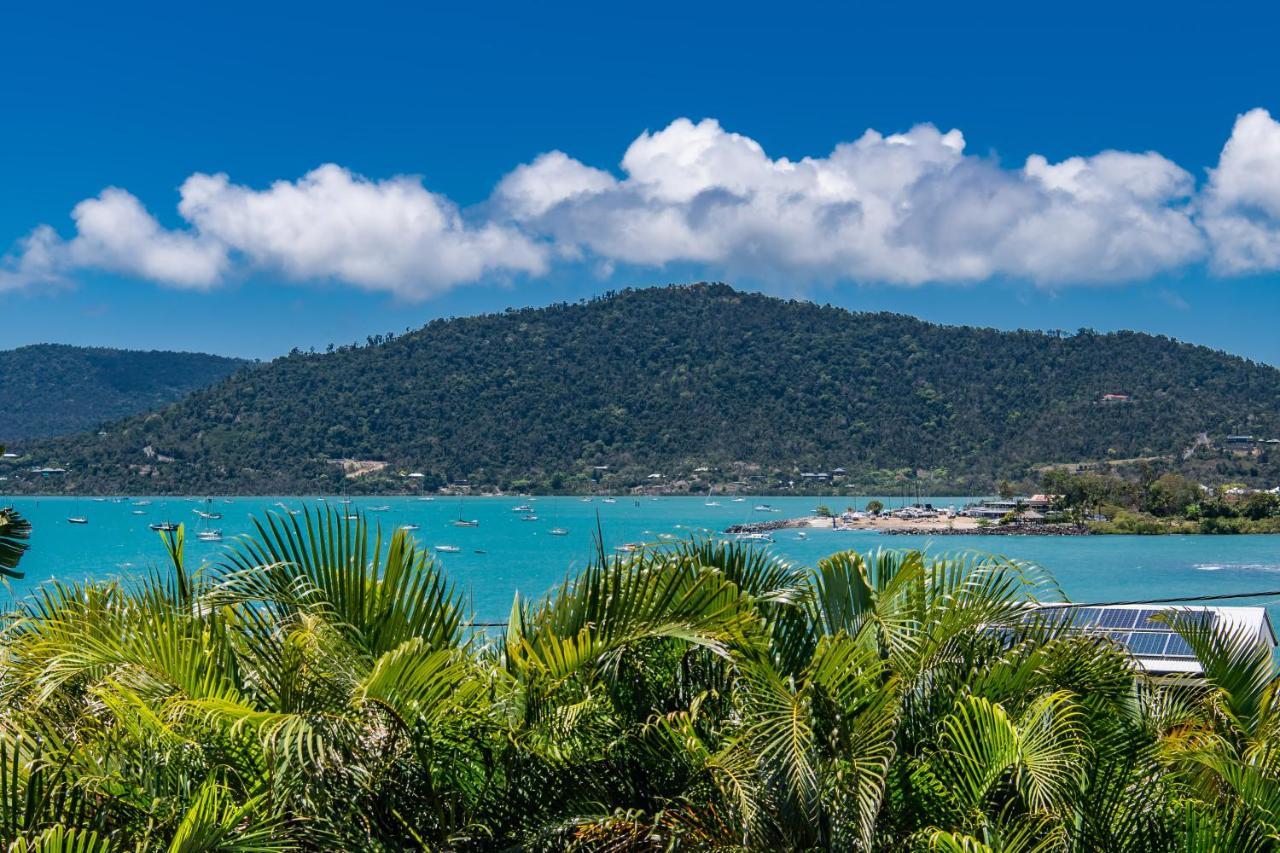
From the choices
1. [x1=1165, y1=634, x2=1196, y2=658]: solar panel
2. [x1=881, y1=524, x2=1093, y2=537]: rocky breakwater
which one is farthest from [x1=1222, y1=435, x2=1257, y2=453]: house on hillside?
[x1=1165, y1=634, x2=1196, y2=658]: solar panel

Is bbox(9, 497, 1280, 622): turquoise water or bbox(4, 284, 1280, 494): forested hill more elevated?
bbox(4, 284, 1280, 494): forested hill

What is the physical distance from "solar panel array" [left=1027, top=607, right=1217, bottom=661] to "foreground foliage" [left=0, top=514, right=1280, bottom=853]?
364 millimetres

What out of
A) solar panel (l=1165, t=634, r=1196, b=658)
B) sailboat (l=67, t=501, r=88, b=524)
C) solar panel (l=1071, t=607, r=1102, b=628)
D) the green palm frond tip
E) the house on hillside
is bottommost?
sailboat (l=67, t=501, r=88, b=524)

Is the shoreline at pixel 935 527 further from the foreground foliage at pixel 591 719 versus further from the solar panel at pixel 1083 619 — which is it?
the foreground foliage at pixel 591 719

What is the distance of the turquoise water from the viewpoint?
62775 millimetres

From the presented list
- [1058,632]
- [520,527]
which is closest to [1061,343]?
[520,527]

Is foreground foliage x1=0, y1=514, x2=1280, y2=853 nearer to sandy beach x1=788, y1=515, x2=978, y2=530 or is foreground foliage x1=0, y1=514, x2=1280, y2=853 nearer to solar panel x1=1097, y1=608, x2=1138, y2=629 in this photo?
solar panel x1=1097, y1=608, x2=1138, y2=629

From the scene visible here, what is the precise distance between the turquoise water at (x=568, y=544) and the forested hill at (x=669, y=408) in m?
4.67

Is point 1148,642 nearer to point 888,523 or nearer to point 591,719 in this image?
point 591,719

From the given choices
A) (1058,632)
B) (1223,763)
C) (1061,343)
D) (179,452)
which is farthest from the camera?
(1061,343)

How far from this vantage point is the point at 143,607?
368 centimetres

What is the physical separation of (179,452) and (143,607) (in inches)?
5646

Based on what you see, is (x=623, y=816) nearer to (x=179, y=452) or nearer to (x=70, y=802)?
(x=70, y=802)

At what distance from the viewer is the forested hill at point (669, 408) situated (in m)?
142
